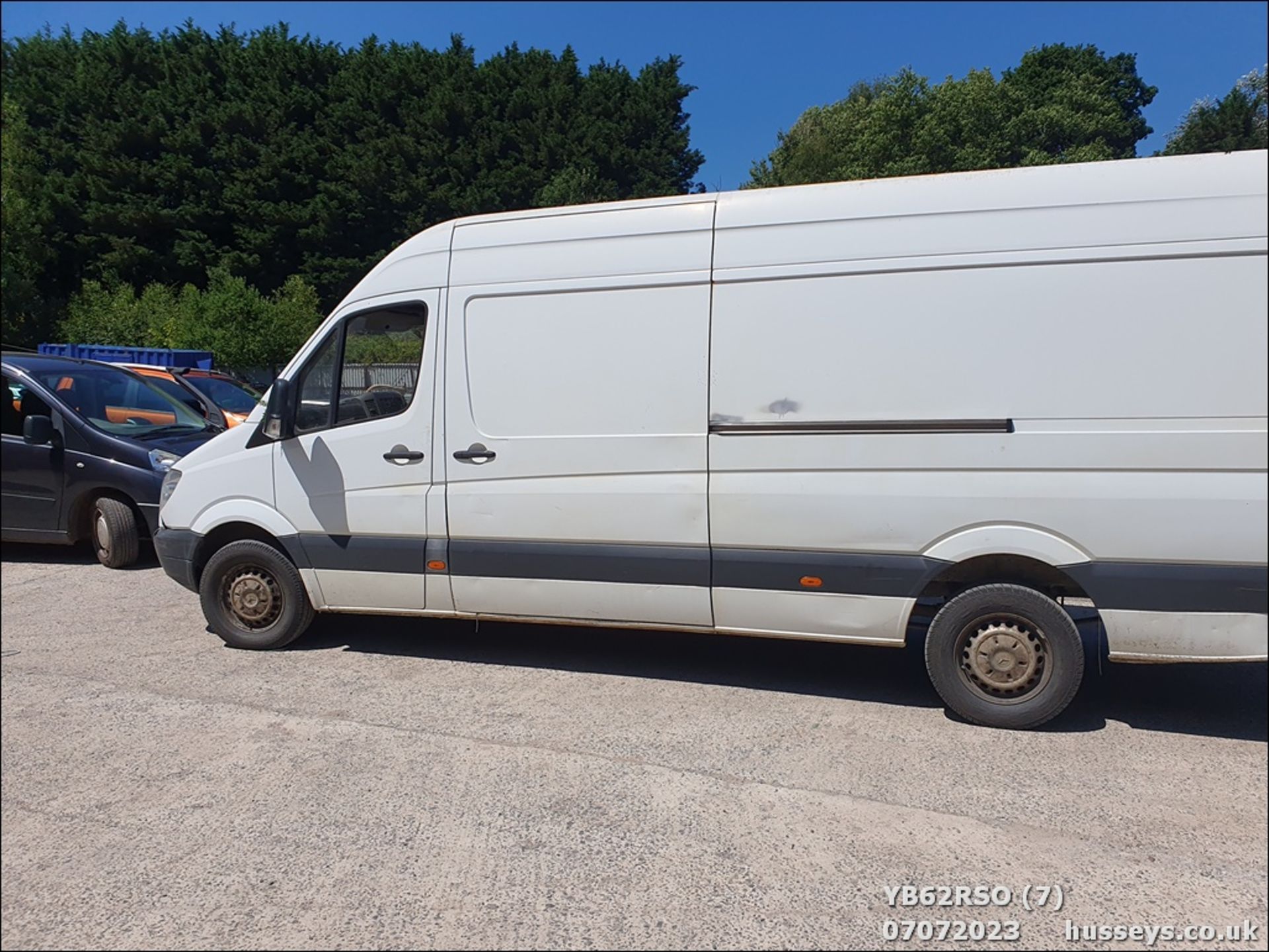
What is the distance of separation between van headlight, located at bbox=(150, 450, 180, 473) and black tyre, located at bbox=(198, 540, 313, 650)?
203 centimetres

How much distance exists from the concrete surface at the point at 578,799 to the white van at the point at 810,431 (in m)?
0.43

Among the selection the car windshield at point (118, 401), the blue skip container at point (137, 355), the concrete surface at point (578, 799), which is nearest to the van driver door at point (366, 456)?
the concrete surface at point (578, 799)

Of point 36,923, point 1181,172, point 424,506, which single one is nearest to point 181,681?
point 424,506

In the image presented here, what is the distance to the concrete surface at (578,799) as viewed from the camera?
2518 mm

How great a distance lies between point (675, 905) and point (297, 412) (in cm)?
346

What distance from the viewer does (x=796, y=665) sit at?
4.82 metres

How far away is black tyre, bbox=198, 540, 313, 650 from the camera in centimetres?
498

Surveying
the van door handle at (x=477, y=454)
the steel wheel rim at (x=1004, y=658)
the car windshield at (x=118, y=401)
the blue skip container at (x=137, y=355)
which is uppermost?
the blue skip container at (x=137, y=355)

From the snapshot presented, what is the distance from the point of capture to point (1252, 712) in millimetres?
3316

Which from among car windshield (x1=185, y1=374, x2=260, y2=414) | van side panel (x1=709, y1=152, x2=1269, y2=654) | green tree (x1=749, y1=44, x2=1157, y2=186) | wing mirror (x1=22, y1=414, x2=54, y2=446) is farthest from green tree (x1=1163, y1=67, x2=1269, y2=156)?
green tree (x1=749, y1=44, x2=1157, y2=186)

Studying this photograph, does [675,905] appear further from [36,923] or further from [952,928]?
[36,923]

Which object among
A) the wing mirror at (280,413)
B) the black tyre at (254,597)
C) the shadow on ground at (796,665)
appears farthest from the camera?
the black tyre at (254,597)

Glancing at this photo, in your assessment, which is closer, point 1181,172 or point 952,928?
point 952,928

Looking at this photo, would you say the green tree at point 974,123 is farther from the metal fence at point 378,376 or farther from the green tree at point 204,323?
the metal fence at point 378,376
